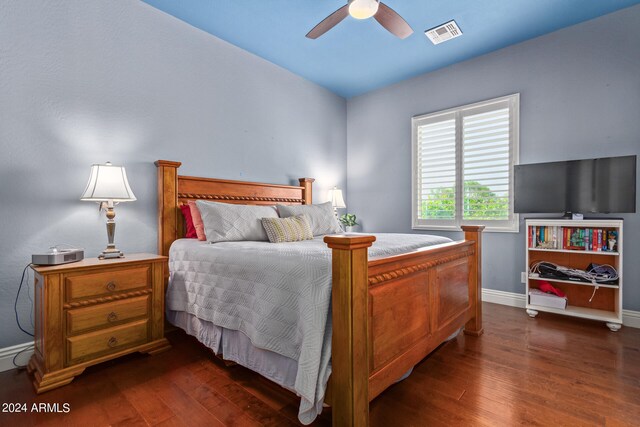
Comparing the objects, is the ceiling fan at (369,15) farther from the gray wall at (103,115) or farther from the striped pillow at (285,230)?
the striped pillow at (285,230)

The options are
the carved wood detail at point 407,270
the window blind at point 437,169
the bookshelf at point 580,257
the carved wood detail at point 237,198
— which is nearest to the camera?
the carved wood detail at point 407,270

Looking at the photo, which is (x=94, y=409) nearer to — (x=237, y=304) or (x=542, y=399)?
(x=237, y=304)

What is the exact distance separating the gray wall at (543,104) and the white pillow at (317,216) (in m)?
1.42

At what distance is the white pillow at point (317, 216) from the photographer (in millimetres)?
2961

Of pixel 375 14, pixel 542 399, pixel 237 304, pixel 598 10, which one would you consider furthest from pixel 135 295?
pixel 598 10

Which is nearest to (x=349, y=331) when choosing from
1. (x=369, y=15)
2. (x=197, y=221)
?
(x=197, y=221)

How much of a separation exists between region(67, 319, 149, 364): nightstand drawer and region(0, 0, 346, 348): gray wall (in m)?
0.57

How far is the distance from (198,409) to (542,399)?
179 cm

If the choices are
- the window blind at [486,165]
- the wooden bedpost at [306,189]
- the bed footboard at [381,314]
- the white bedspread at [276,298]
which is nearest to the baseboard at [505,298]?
the window blind at [486,165]

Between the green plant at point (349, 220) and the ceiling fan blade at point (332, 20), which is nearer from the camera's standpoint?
the ceiling fan blade at point (332, 20)

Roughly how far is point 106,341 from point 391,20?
3.07 metres

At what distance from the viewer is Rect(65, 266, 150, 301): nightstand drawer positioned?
1.81 metres

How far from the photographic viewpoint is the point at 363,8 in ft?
7.11

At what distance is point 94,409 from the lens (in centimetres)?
153
